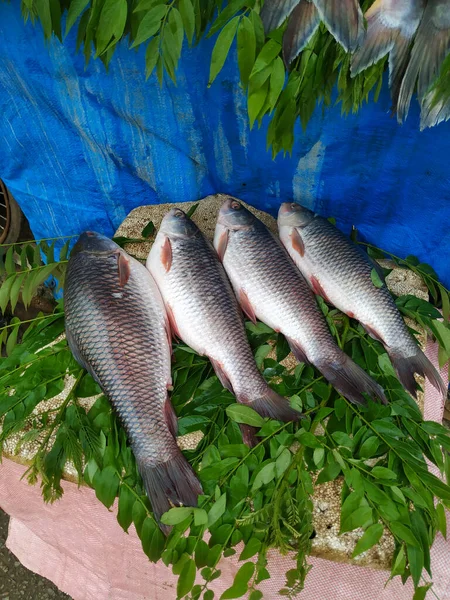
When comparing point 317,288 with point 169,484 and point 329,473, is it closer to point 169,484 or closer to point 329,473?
point 329,473

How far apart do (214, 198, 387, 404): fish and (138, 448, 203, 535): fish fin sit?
63cm

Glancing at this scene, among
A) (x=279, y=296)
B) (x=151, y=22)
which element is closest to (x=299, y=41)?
(x=151, y=22)

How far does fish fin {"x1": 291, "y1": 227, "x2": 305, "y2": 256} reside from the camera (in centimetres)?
226

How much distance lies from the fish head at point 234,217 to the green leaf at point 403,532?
1.33 metres

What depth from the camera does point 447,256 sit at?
2457 millimetres

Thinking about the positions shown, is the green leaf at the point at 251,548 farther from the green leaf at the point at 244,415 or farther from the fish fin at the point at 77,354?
the fish fin at the point at 77,354

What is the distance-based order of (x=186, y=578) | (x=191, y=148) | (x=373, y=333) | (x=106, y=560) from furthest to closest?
(x=191, y=148) → (x=106, y=560) → (x=373, y=333) → (x=186, y=578)

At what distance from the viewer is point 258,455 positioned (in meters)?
1.65

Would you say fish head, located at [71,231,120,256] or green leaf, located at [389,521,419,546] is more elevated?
fish head, located at [71,231,120,256]

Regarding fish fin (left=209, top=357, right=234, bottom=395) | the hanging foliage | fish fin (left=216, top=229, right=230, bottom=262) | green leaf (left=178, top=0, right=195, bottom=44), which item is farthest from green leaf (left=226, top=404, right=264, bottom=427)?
green leaf (left=178, top=0, right=195, bottom=44)

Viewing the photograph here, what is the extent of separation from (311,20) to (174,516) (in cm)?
149

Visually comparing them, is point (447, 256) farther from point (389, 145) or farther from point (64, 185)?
point (64, 185)

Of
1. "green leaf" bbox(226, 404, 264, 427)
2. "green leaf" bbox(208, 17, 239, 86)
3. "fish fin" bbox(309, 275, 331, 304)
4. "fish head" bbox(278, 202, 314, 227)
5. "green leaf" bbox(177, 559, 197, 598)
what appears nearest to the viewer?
"green leaf" bbox(208, 17, 239, 86)

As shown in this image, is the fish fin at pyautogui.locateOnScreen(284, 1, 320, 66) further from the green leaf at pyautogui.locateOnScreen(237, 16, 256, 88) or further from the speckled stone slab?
the speckled stone slab
